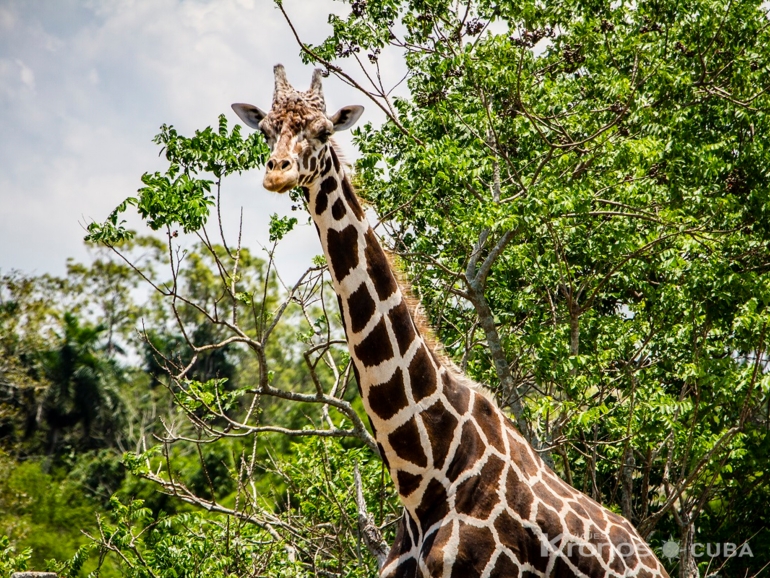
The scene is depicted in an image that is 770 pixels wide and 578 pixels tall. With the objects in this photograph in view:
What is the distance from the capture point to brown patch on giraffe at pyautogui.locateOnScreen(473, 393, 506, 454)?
522cm

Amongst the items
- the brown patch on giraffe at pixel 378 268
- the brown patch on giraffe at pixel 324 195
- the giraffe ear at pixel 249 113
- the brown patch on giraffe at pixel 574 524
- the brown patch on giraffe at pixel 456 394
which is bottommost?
the brown patch on giraffe at pixel 574 524

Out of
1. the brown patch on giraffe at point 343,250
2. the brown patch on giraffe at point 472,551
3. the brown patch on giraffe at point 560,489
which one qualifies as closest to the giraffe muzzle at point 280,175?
the brown patch on giraffe at point 343,250

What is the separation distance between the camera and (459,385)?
537cm

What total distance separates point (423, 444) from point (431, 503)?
0.35m

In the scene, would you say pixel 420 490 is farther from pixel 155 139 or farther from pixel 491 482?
pixel 155 139

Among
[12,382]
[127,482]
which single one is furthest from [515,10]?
[12,382]

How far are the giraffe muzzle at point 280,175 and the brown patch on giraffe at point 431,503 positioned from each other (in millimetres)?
1995

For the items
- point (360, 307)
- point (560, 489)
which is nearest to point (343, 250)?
point (360, 307)

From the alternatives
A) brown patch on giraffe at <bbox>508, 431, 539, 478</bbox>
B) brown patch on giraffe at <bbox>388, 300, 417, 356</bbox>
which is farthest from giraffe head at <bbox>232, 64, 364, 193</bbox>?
brown patch on giraffe at <bbox>508, 431, 539, 478</bbox>

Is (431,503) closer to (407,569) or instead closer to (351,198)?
(407,569)

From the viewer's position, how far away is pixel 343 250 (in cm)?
493

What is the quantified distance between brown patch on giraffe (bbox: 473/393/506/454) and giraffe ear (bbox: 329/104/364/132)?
192 centimetres

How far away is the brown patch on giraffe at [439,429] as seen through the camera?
16.4 ft

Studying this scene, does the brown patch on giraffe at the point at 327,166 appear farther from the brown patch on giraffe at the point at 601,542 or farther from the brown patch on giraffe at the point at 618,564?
the brown patch on giraffe at the point at 618,564
